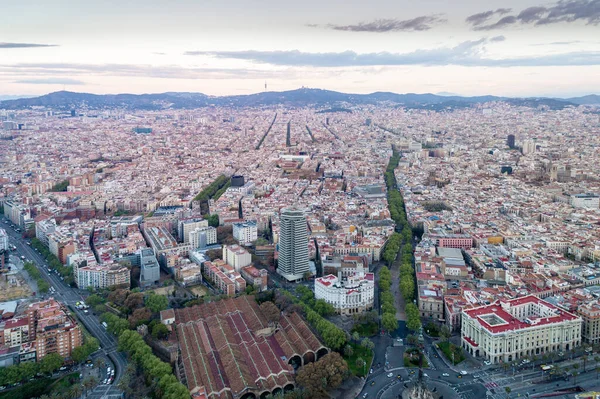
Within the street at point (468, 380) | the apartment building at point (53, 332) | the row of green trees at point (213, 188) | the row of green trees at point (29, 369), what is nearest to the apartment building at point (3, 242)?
the apartment building at point (53, 332)

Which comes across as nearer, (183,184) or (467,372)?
(467,372)

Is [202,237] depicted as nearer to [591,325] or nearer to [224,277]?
[224,277]

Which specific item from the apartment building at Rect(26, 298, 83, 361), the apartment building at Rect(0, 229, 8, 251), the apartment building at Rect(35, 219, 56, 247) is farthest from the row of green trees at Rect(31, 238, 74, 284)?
the apartment building at Rect(26, 298, 83, 361)

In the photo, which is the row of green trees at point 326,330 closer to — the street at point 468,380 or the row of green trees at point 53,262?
the street at point 468,380

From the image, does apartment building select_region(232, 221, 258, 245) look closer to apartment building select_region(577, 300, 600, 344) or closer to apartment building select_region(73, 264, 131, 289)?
apartment building select_region(73, 264, 131, 289)

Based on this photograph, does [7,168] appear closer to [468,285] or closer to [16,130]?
[16,130]

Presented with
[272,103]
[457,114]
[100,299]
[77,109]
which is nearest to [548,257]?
[100,299]
